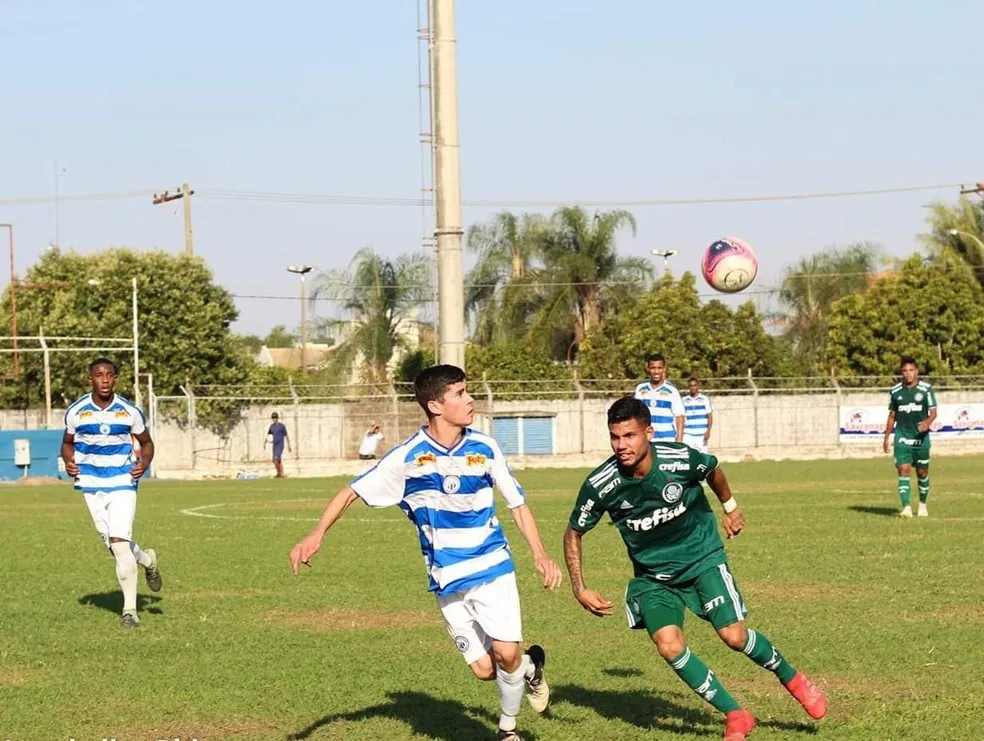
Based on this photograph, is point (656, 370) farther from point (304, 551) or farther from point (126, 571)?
point (304, 551)

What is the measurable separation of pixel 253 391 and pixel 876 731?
155 ft

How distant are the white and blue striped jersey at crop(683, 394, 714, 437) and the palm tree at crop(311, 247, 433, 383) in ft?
131

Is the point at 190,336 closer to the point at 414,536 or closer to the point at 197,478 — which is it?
the point at 197,478

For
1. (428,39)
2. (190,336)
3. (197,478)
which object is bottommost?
(197,478)

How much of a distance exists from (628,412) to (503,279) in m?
59.5

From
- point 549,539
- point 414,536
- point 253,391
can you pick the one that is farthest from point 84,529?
point 253,391

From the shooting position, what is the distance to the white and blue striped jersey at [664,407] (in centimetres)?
1975

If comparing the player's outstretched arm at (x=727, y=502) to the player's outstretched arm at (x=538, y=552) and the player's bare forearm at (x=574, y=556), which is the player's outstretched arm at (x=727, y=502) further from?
the player's outstretched arm at (x=538, y=552)

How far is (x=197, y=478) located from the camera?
44.3 m

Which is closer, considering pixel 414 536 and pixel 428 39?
pixel 414 536

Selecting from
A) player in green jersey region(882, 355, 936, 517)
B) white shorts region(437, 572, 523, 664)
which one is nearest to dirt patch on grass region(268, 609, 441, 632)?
white shorts region(437, 572, 523, 664)

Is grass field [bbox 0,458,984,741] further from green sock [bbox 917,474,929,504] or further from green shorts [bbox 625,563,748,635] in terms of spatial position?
green sock [bbox 917,474,929,504]

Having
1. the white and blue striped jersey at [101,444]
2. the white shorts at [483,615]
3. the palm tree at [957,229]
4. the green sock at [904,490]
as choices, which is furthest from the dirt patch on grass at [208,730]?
the palm tree at [957,229]

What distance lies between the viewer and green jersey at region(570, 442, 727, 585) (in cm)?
774
